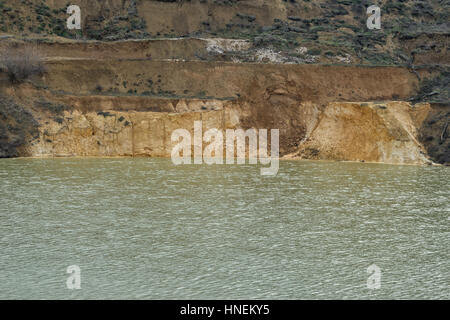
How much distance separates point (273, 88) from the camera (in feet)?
126

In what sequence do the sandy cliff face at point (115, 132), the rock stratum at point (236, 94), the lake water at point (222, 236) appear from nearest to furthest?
the lake water at point (222, 236) < the rock stratum at point (236, 94) < the sandy cliff face at point (115, 132)

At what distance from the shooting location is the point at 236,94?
38.5 metres

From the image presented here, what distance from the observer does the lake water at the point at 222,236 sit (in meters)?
10.8

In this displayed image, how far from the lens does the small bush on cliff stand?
36.8 m

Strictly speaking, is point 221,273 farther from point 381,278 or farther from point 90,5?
point 90,5
